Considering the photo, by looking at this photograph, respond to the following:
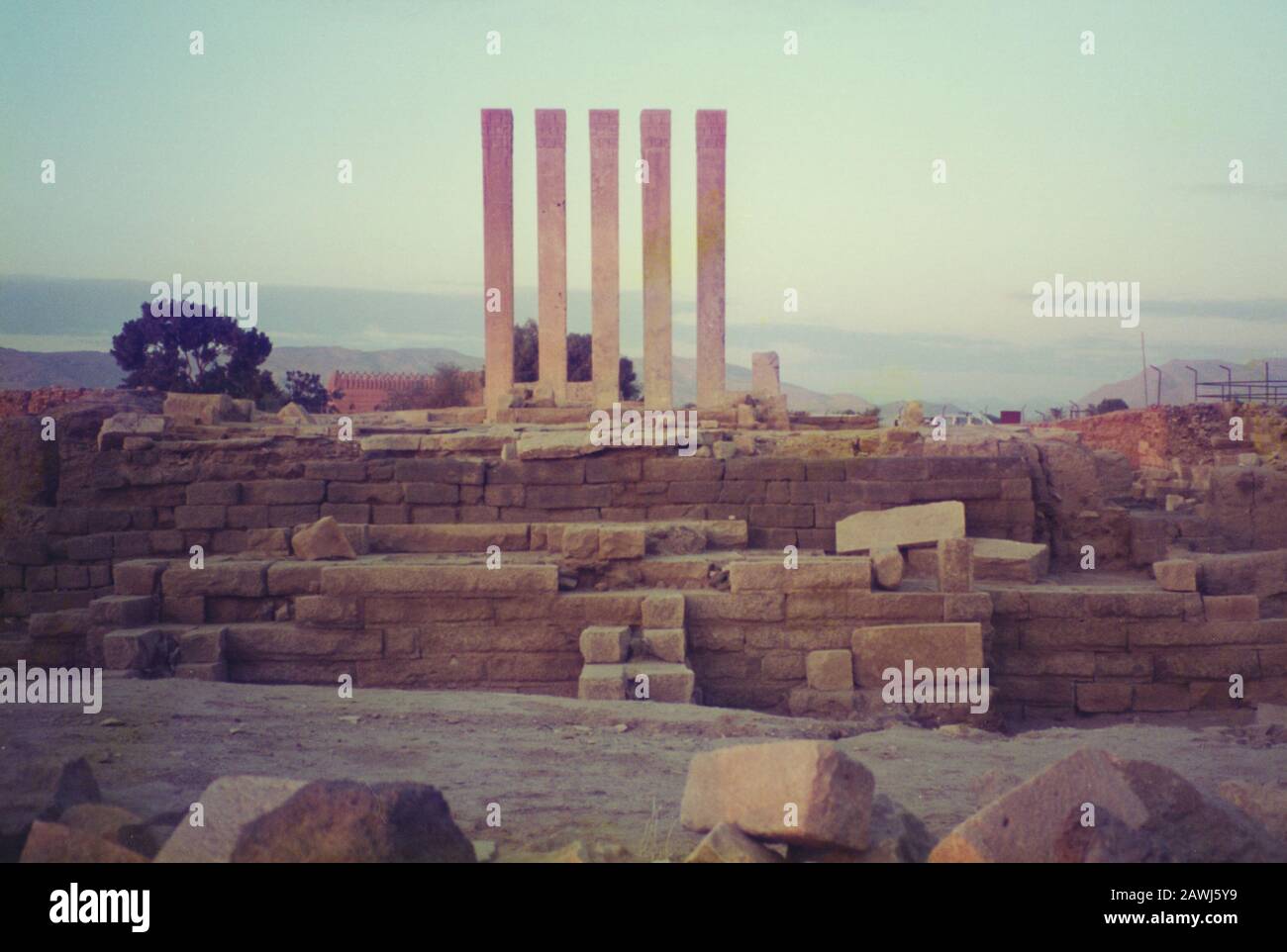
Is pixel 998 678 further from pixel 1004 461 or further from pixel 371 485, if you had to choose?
pixel 371 485

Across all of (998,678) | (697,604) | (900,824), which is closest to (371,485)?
(697,604)

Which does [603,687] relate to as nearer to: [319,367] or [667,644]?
[667,644]

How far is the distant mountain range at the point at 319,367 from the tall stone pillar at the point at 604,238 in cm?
359

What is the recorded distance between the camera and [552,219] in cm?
2839

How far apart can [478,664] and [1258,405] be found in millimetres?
25580

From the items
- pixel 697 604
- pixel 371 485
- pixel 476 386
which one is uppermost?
pixel 476 386

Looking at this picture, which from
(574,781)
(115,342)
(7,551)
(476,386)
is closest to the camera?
(574,781)

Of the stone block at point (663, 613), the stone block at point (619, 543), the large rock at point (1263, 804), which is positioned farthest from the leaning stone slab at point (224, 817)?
the stone block at point (619, 543)

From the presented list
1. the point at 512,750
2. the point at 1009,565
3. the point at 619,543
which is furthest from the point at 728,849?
the point at 1009,565

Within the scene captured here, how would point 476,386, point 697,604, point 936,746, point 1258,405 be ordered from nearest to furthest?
point 936,746 < point 697,604 < point 1258,405 < point 476,386

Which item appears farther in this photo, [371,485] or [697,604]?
[371,485]

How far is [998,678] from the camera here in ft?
32.6

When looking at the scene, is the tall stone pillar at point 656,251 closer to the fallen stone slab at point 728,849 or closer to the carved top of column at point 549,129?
the carved top of column at point 549,129

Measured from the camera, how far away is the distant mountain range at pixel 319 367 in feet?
125
